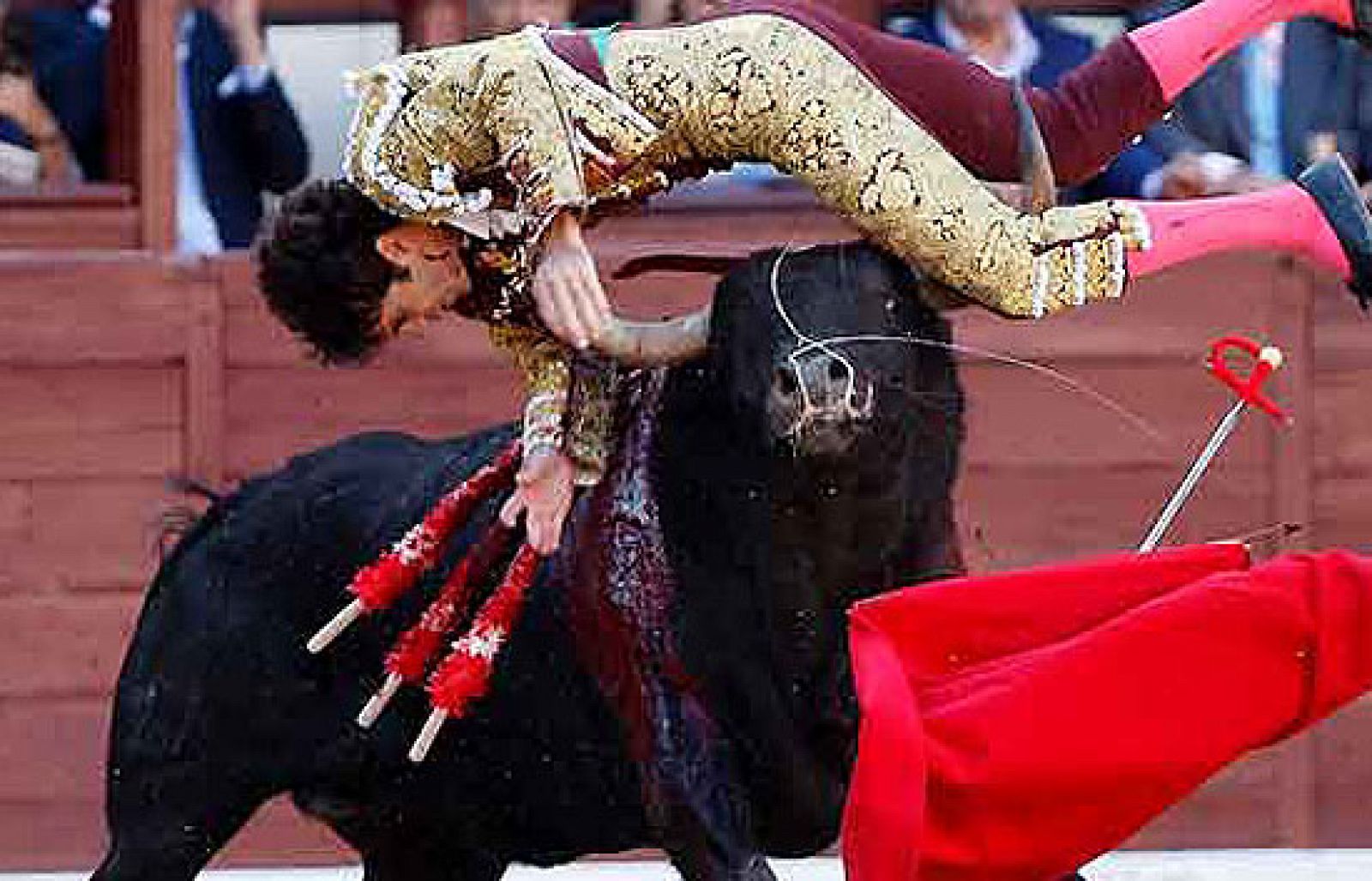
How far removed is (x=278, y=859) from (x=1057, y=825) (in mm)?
3168

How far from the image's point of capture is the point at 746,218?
348 inches

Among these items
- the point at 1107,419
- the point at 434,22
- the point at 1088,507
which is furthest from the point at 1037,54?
the point at 434,22

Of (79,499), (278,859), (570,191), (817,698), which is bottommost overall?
(278,859)

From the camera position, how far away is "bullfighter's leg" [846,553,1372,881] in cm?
569

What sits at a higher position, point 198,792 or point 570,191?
point 570,191

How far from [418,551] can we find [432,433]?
1899 mm

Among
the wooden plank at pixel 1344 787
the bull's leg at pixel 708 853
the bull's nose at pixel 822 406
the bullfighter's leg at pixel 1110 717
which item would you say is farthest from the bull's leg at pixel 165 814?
the wooden plank at pixel 1344 787

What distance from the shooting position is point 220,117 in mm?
8891

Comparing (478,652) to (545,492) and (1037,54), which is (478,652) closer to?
(545,492)

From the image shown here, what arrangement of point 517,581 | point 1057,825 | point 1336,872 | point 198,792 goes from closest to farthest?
point 1057,825 → point 517,581 → point 198,792 → point 1336,872

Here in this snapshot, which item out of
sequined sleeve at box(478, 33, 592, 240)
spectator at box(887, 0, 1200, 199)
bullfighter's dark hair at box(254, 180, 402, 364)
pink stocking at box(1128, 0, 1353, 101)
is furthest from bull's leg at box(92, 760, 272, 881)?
spectator at box(887, 0, 1200, 199)

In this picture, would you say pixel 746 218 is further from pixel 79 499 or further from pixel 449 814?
pixel 449 814

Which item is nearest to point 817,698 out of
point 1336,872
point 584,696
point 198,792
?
point 584,696

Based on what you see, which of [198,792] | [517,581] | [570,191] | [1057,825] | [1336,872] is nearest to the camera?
[1057,825]
